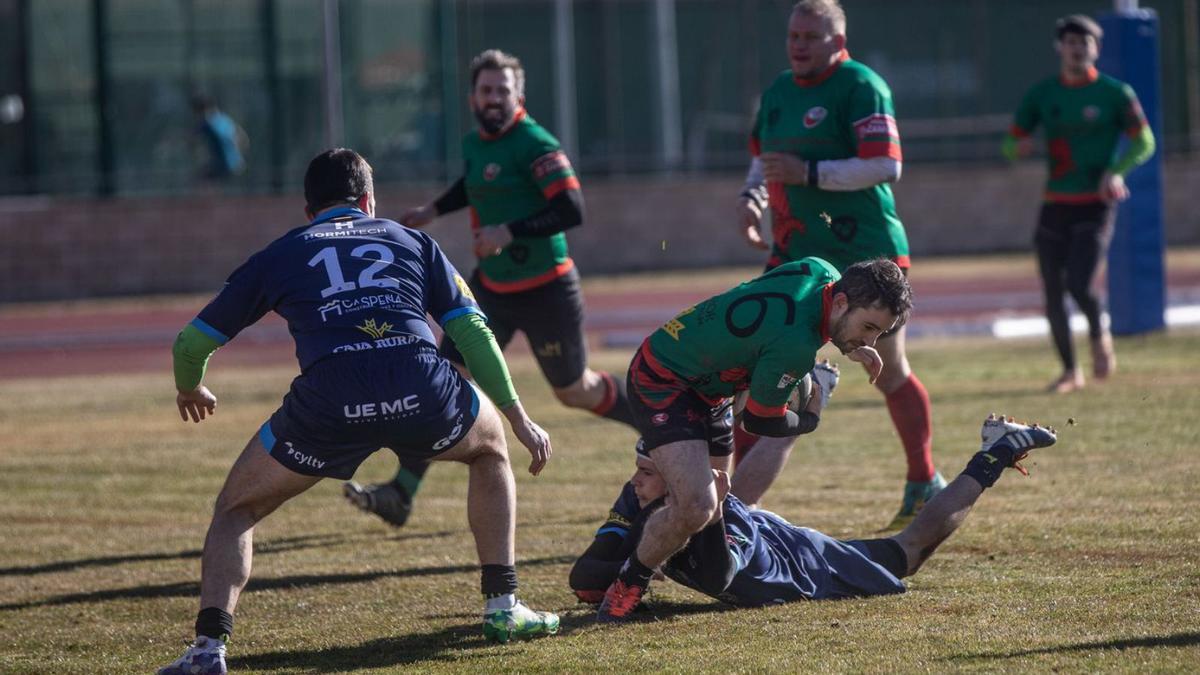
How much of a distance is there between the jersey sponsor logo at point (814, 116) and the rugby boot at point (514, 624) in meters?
2.99

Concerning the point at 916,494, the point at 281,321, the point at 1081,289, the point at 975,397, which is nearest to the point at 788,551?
the point at 916,494

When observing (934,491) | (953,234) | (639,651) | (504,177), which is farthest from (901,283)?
(953,234)

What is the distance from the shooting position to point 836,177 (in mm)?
7680

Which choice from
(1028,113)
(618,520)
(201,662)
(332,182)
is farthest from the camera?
(1028,113)

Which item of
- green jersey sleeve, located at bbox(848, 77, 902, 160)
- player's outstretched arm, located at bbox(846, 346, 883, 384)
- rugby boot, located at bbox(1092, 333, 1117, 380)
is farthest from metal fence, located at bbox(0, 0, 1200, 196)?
player's outstretched arm, located at bbox(846, 346, 883, 384)

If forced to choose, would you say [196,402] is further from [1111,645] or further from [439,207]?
[439,207]

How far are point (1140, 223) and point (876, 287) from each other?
10439mm

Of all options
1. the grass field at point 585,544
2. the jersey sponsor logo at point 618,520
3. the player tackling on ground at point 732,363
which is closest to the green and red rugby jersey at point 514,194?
the grass field at point 585,544

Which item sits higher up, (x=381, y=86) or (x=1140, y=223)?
(x=381, y=86)

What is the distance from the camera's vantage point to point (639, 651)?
575 cm

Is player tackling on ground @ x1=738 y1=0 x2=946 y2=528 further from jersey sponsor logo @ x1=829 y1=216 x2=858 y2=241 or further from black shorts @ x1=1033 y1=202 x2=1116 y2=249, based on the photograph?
black shorts @ x1=1033 y1=202 x2=1116 y2=249

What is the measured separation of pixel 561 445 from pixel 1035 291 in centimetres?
1181

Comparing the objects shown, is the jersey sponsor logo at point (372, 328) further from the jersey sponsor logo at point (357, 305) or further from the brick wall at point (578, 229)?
the brick wall at point (578, 229)

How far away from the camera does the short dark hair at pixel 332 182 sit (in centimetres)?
594
